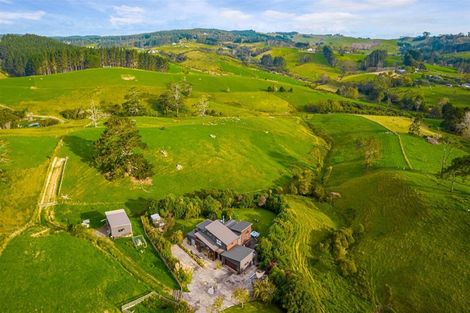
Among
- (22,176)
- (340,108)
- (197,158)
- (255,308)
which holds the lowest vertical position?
(255,308)

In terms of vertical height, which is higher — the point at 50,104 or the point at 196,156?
the point at 50,104

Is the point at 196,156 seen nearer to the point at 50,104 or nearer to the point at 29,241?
the point at 29,241

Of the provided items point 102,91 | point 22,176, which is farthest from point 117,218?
point 102,91

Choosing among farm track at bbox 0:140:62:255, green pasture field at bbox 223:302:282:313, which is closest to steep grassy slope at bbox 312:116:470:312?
green pasture field at bbox 223:302:282:313

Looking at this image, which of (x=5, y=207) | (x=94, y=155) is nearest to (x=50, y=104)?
(x=94, y=155)

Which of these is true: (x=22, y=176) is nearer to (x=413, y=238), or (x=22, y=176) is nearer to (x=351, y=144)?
(x=413, y=238)

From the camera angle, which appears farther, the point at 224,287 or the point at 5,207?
the point at 5,207
